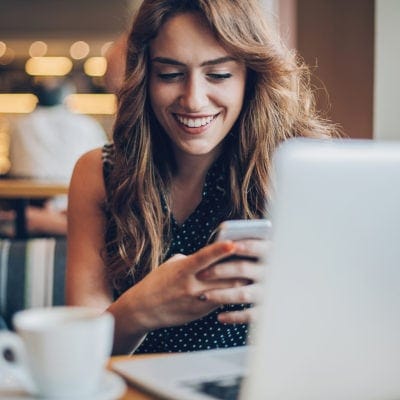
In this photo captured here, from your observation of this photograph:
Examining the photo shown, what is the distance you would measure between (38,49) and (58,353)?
8657mm

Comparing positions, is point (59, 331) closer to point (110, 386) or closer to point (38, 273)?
point (110, 386)

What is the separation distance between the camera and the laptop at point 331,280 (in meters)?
0.73

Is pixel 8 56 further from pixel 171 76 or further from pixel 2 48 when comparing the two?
pixel 171 76

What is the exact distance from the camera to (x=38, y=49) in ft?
29.9

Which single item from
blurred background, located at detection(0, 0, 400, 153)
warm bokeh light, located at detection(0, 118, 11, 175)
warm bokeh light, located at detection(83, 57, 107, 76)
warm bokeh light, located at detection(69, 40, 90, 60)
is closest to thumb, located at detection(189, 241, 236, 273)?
blurred background, located at detection(0, 0, 400, 153)

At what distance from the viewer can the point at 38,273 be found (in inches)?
69.6

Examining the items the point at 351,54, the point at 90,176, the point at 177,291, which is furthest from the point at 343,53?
the point at 177,291

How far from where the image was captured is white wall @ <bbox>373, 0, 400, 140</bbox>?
340cm

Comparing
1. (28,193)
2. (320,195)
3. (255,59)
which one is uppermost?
(255,59)

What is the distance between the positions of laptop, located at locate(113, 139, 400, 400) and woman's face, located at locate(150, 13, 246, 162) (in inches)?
31.6

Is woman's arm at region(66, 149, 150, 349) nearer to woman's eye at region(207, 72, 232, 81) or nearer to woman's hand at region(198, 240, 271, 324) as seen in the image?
woman's eye at region(207, 72, 232, 81)

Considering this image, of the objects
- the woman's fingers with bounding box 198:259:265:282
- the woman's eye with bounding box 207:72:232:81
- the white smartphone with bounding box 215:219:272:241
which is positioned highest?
the woman's eye with bounding box 207:72:232:81

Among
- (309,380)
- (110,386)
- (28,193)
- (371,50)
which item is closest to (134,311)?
(110,386)

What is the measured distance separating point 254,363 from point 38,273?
1.09 metres
